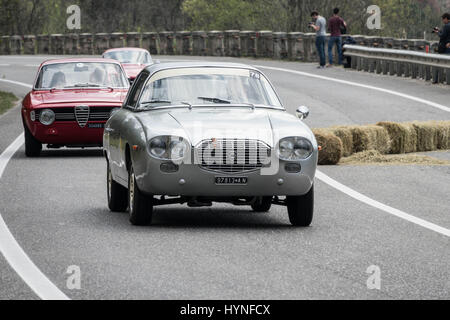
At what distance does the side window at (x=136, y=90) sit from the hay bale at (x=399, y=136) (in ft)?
22.9

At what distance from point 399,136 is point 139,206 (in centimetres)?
864

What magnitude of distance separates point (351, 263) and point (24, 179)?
22.9 feet

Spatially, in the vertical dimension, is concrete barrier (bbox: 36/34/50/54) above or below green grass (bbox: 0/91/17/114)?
below

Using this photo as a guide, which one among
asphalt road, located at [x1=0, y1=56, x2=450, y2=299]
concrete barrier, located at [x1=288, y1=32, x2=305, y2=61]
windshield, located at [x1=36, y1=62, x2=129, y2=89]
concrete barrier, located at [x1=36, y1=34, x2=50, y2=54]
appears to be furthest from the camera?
concrete barrier, located at [x1=36, y1=34, x2=50, y2=54]

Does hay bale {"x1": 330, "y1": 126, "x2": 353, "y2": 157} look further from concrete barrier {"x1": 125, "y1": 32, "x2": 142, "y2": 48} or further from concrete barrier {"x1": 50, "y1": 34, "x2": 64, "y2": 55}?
concrete barrier {"x1": 50, "y1": 34, "x2": 64, "y2": 55}

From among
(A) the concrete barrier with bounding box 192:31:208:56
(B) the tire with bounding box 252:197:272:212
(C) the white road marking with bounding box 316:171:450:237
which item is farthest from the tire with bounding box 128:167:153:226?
(A) the concrete barrier with bounding box 192:31:208:56

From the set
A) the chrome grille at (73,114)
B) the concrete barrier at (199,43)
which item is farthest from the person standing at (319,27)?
the chrome grille at (73,114)

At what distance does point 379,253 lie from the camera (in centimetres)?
861

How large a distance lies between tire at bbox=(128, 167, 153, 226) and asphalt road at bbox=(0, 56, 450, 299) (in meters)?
0.12

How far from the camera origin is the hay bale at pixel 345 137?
1688 centimetres

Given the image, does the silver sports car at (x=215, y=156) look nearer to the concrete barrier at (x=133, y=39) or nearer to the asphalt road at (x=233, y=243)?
the asphalt road at (x=233, y=243)

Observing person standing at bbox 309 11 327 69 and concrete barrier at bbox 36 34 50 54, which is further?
concrete barrier at bbox 36 34 50 54

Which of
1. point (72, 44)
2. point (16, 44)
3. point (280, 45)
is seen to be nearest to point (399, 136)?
point (280, 45)

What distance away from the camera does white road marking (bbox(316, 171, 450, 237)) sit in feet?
33.2
